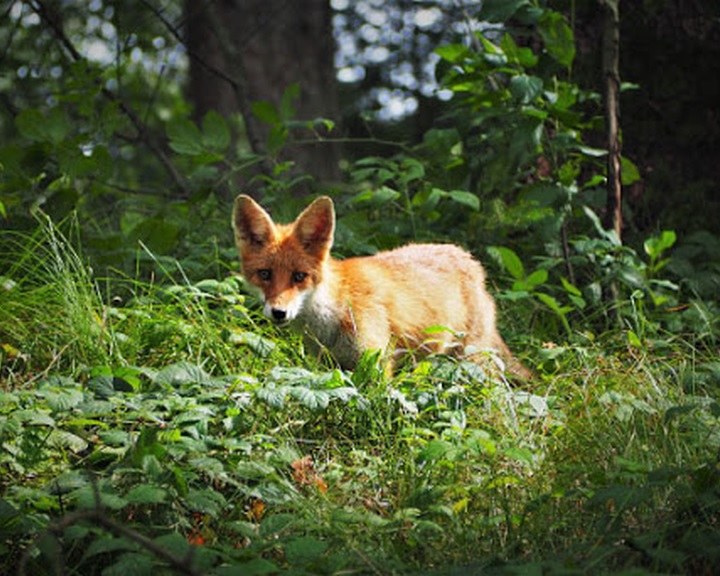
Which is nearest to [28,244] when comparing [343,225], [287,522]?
[343,225]

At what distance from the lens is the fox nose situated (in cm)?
407

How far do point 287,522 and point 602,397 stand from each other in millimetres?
1386

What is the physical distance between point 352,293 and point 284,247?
0.43 m

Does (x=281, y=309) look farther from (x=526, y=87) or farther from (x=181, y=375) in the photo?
(x=526, y=87)

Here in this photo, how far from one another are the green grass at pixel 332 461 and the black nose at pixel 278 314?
6.5 inches

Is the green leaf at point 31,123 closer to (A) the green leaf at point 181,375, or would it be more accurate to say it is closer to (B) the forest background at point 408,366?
(B) the forest background at point 408,366

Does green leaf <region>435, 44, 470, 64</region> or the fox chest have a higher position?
green leaf <region>435, 44, 470, 64</region>

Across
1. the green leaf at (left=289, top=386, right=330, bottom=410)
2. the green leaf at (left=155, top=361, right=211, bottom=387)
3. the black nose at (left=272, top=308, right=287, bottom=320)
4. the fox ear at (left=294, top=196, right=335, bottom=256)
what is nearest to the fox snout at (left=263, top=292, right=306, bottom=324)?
the black nose at (left=272, top=308, right=287, bottom=320)

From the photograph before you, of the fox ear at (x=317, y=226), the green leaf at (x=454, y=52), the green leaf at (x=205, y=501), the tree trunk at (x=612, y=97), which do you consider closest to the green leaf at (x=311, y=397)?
the green leaf at (x=205, y=501)

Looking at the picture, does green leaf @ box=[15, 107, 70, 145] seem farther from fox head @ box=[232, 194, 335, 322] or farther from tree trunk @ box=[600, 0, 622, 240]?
tree trunk @ box=[600, 0, 622, 240]

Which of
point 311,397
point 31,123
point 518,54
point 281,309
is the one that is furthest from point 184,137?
point 311,397

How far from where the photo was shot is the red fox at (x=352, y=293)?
4.34 metres

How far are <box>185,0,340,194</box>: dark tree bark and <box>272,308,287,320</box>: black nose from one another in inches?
194

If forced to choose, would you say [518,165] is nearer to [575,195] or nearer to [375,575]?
[575,195]
